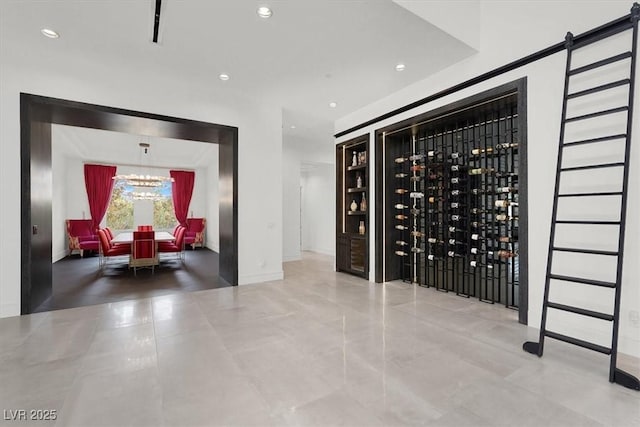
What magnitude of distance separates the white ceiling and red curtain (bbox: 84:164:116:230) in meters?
6.80

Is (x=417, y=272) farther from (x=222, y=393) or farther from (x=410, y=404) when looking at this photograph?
(x=222, y=393)

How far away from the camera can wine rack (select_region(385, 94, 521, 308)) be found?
383 centimetres

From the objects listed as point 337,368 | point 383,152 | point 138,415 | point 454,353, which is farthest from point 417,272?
point 138,415

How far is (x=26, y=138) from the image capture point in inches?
144

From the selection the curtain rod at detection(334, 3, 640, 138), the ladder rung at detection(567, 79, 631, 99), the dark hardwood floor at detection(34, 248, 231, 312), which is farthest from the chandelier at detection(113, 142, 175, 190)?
the ladder rung at detection(567, 79, 631, 99)

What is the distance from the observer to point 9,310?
3.54 meters

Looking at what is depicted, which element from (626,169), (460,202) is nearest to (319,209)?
(460,202)

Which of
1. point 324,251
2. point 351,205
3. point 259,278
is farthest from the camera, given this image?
point 324,251

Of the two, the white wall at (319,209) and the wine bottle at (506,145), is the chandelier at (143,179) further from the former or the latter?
the wine bottle at (506,145)

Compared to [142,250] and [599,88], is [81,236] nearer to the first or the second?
[142,250]

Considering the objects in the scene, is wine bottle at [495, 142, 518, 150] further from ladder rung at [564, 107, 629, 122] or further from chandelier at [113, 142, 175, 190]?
chandelier at [113, 142, 175, 190]

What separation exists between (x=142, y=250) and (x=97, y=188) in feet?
16.0

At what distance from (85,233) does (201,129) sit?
265 inches

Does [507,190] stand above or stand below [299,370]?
above
